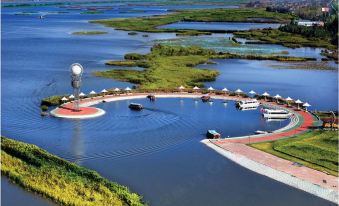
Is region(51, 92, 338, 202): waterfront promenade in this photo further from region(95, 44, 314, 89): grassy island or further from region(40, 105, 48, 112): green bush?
region(95, 44, 314, 89): grassy island

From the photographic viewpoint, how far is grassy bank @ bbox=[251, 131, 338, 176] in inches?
1650

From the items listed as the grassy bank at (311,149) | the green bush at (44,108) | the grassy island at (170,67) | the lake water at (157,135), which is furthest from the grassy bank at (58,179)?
the grassy island at (170,67)

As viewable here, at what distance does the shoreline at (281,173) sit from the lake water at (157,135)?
72 cm

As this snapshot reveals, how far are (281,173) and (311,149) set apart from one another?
21.0ft

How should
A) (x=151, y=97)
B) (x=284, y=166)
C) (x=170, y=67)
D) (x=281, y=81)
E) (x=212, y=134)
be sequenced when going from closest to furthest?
(x=284, y=166) < (x=212, y=134) < (x=151, y=97) < (x=281, y=81) < (x=170, y=67)

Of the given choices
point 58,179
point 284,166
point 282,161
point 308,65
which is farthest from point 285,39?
point 58,179

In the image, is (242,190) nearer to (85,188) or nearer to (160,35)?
(85,188)

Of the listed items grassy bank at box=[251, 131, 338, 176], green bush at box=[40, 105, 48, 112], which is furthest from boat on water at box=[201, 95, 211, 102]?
green bush at box=[40, 105, 48, 112]

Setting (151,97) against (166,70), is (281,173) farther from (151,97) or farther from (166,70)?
(166,70)

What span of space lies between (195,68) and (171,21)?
103875 mm

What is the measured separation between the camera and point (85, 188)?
35.2 metres

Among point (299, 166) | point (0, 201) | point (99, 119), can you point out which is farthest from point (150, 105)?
point (0, 201)

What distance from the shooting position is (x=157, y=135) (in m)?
49.4

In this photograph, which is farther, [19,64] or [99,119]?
[19,64]
